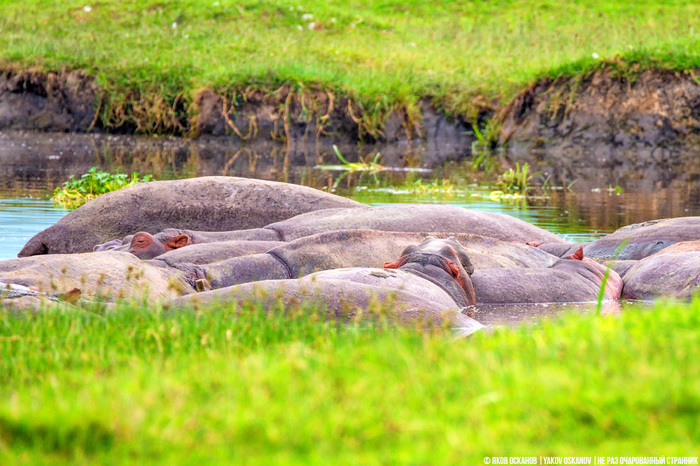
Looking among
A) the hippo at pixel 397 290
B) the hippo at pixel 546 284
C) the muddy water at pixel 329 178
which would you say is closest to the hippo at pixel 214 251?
the hippo at pixel 397 290

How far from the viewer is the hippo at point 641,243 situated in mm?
9297

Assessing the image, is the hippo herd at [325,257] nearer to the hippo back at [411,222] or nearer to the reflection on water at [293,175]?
the hippo back at [411,222]

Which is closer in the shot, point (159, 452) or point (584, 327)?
point (159, 452)

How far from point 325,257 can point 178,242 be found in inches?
60.6

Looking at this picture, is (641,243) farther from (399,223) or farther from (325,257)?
(325,257)

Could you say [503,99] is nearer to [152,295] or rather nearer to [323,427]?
[152,295]

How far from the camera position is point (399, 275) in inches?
271

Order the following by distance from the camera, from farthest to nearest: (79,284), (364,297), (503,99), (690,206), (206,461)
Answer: (503,99), (690,206), (79,284), (364,297), (206,461)

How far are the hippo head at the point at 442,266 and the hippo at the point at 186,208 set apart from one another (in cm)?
275

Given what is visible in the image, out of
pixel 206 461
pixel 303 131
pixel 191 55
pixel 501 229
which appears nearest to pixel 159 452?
pixel 206 461

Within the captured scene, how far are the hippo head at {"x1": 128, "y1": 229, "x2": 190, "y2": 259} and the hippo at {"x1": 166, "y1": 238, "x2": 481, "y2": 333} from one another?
194 cm

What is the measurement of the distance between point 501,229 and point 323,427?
699cm

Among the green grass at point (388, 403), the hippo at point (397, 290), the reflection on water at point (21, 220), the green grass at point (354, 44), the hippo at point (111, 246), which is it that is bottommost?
the reflection on water at point (21, 220)

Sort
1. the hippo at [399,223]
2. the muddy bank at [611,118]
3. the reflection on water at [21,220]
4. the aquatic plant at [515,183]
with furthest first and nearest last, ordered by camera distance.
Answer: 1. the muddy bank at [611,118]
2. the aquatic plant at [515,183]
3. the reflection on water at [21,220]
4. the hippo at [399,223]
